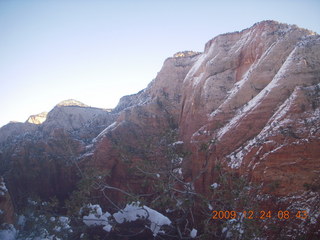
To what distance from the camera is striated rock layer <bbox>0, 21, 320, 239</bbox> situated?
37.4 feet

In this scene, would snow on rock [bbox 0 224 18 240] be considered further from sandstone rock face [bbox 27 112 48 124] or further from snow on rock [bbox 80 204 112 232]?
sandstone rock face [bbox 27 112 48 124]

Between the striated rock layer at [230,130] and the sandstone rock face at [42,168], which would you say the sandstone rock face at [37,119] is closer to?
the striated rock layer at [230,130]

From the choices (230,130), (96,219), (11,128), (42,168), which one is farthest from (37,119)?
(96,219)

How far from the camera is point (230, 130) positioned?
17.0 metres

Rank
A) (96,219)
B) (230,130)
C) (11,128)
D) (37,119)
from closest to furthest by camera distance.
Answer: (96,219) < (230,130) < (11,128) < (37,119)

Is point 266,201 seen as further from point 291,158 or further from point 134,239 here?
point 134,239

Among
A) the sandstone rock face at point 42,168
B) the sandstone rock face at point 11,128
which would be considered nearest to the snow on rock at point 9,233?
the sandstone rock face at point 42,168

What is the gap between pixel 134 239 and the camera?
15.3 metres

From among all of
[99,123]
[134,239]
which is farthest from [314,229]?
[99,123]

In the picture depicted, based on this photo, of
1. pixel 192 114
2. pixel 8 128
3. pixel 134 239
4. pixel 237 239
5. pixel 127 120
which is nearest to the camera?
pixel 237 239

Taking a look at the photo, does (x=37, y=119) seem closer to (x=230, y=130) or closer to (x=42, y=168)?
(x=42, y=168)

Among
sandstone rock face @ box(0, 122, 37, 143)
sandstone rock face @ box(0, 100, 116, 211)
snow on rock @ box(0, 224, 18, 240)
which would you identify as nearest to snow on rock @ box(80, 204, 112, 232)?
snow on rock @ box(0, 224, 18, 240)

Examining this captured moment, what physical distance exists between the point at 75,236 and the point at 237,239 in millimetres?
9314

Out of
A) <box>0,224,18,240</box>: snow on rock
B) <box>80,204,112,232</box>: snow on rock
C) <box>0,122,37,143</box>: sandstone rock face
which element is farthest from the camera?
<box>0,122,37,143</box>: sandstone rock face
